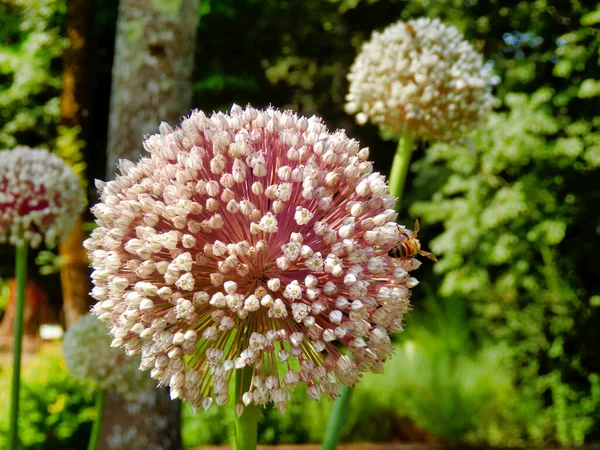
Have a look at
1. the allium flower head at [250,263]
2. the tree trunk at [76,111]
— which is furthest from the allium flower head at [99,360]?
the tree trunk at [76,111]

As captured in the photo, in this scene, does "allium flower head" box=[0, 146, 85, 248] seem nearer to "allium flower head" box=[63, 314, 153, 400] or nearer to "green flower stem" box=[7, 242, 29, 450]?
→ "green flower stem" box=[7, 242, 29, 450]

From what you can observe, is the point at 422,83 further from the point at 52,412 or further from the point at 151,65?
the point at 52,412

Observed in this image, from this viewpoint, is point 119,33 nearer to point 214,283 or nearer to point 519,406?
point 214,283

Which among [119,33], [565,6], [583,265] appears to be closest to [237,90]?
[119,33]

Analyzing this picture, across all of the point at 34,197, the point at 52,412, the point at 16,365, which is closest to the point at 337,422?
the point at 16,365

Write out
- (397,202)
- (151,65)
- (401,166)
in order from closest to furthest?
(397,202)
(401,166)
(151,65)
